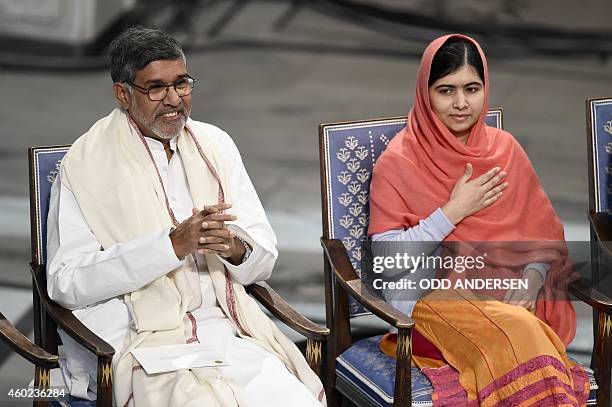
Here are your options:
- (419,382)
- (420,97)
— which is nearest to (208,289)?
(419,382)

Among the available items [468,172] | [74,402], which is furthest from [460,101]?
[74,402]

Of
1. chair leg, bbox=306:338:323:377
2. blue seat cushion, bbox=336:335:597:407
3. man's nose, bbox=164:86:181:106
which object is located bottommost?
blue seat cushion, bbox=336:335:597:407

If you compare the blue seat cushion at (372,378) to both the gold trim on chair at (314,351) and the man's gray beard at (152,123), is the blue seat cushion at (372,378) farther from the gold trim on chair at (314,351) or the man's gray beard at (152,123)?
the man's gray beard at (152,123)

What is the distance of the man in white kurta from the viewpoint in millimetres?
3535

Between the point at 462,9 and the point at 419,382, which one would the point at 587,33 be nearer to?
the point at 462,9

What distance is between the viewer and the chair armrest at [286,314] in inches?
144

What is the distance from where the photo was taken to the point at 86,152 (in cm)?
373

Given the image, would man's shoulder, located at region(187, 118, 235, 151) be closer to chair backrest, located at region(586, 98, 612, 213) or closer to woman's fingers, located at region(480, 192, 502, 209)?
woman's fingers, located at region(480, 192, 502, 209)

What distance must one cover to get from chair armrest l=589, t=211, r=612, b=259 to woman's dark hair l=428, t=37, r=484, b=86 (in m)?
0.79

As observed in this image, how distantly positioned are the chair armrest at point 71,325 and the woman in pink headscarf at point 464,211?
105cm

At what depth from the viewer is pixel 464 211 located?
4023mm

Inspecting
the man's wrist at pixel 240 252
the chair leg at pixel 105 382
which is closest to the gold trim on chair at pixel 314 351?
the man's wrist at pixel 240 252

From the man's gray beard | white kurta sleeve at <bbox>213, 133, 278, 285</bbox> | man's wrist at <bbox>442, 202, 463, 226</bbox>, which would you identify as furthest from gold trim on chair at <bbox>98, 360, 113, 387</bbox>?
man's wrist at <bbox>442, 202, 463, 226</bbox>

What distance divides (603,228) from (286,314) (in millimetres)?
1317
